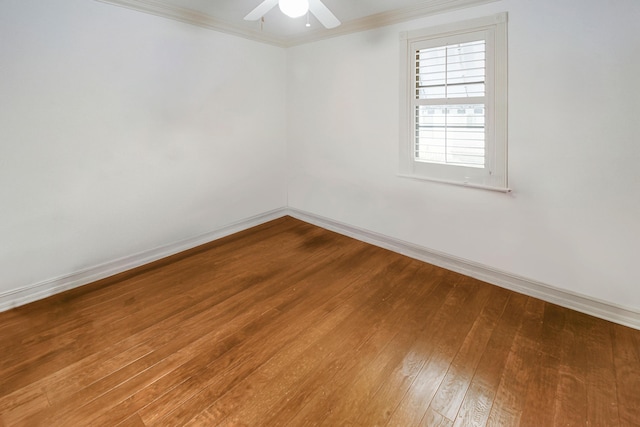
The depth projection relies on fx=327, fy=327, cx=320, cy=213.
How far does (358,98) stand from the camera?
11.8 feet

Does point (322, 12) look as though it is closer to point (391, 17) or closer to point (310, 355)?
point (391, 17)

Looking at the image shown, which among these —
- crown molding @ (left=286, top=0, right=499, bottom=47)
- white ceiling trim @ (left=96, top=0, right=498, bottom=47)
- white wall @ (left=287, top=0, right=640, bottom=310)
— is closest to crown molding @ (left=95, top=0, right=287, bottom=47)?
white ceiling trim @ (left=96, top=0, right=498, bottom=47)

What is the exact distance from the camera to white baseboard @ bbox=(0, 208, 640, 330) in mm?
2355

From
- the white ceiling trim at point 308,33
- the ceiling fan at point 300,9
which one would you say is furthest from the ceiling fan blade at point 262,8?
the white ceiling trim at point 308,33

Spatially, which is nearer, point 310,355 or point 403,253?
point 310,355

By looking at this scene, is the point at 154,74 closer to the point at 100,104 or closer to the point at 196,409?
the point at 100,104

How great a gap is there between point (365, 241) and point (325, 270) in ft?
2.80

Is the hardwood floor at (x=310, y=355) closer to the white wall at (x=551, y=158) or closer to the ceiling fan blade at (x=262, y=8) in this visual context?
the white wall at (x=551, y=158)

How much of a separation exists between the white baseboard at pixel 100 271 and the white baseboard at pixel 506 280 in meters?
1.52

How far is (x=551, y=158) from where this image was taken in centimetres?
240

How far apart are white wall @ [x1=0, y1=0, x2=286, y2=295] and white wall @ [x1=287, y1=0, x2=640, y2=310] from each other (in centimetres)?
162

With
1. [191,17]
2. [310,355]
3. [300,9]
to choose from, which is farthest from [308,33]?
[310,355]

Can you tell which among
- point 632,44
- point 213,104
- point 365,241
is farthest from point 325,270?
point 632,44

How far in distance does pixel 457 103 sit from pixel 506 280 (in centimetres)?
156
